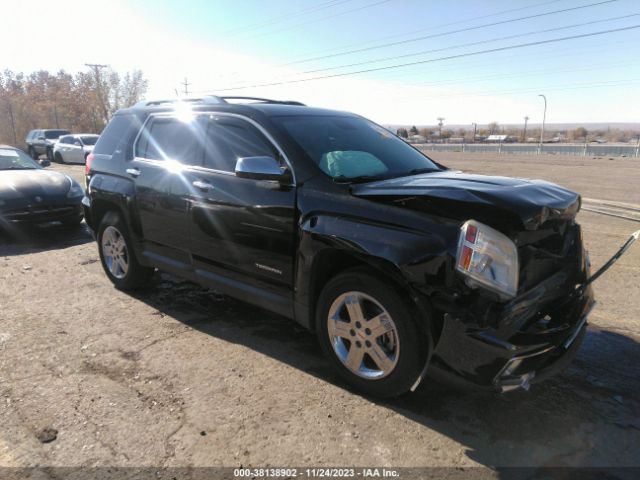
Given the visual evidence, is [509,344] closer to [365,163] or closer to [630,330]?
[365,163]

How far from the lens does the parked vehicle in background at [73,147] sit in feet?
76.1

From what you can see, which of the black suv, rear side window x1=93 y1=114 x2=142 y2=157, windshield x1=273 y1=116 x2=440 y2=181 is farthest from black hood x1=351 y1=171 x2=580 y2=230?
rear side window x1=93 y1=114 x2=142 y2=157

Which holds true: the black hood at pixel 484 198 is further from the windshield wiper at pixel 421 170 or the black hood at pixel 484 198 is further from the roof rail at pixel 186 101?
the roof rail at pixel 186 101

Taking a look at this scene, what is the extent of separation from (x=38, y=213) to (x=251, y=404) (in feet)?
20.6

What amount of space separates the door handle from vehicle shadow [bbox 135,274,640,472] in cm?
125

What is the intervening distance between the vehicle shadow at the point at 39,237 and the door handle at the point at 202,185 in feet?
14.7

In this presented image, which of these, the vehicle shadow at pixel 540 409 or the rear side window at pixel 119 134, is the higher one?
the rear side window at pixel 119 134

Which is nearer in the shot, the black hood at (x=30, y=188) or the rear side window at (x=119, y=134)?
the rear side window at (x=119, y=134)

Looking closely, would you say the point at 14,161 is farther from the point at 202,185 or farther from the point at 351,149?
the point at 351,149

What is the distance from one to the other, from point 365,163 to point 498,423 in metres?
2.02

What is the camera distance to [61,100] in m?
61.8

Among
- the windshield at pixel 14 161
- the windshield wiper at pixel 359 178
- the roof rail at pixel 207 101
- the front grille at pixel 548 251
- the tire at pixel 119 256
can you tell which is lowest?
the tire at pixel 119 256

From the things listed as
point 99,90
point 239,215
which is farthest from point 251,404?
point 99,90

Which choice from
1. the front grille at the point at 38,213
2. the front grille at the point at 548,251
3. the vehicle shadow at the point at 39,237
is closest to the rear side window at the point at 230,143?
the front grille at the point at 548,251
